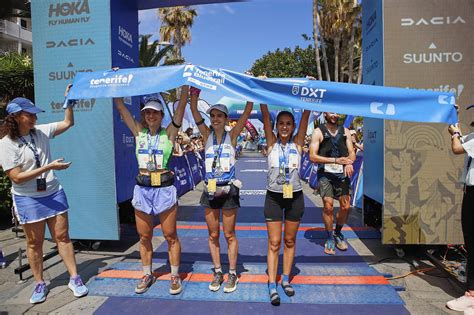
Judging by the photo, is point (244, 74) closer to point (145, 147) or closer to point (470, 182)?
point (145, 147)

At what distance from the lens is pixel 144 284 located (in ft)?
11.7

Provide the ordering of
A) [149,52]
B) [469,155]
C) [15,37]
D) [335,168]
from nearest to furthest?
[469,155], [335,168], [149,52], [15,37]

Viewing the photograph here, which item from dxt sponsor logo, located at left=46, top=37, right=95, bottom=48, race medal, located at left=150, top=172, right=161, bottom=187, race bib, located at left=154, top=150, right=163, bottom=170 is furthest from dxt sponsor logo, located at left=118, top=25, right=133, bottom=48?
race medal, located at left=150, top=172, right=161, bottom=187

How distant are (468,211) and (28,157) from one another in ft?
13.8

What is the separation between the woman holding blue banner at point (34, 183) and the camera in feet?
10.5

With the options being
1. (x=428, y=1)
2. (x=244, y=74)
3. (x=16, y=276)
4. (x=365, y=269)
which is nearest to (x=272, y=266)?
(x=365, y=269)

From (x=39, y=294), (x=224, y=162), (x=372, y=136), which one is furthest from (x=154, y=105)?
(x=372, y=136)

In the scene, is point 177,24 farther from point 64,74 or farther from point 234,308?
point 234,308

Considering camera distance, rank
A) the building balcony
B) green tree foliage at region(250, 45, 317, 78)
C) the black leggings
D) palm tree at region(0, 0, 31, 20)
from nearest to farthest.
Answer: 1. the black leggings
2. palm tree at region(0, 0, 31, 20)
3. the building balcony
4. green tree foliage at region(250, 45, 317, 78)

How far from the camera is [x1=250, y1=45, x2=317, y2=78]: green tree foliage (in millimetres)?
31439

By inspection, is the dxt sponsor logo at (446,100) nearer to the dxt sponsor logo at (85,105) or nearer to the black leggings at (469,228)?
the black leggings at (469,228)

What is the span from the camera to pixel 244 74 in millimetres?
3477

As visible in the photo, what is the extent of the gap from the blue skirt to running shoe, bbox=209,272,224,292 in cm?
175

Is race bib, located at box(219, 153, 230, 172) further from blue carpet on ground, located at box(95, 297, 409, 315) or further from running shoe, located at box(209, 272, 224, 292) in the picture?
blue carpet on ground, located at box(95, 297, 409, 315)
